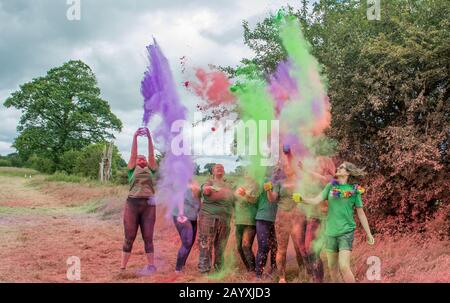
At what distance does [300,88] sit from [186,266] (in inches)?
138

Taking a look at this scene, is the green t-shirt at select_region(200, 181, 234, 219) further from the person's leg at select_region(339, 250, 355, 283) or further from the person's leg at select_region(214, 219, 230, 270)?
the person's leg at select_region(339, 250, 355, 283)

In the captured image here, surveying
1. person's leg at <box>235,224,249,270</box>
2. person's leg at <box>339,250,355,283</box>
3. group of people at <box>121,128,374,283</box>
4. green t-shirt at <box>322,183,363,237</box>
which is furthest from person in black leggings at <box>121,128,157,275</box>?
person's leg at <box>339,250,355,283</box>

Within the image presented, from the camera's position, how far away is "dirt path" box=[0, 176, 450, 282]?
7.48 metres

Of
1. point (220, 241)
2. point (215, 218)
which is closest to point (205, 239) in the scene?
point (220, 241)

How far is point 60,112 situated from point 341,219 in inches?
1498

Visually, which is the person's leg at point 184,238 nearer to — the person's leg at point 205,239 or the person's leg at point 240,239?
the person's leg at point 205,239

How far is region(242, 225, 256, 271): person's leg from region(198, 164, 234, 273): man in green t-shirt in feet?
1.21

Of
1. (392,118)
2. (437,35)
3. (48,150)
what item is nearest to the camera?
(437,35)

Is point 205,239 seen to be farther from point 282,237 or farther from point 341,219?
point 341,219

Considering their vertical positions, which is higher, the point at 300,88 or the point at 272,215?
Answer: the point at 300,88

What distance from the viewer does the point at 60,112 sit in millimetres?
41031

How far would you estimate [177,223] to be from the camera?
25.9ft
